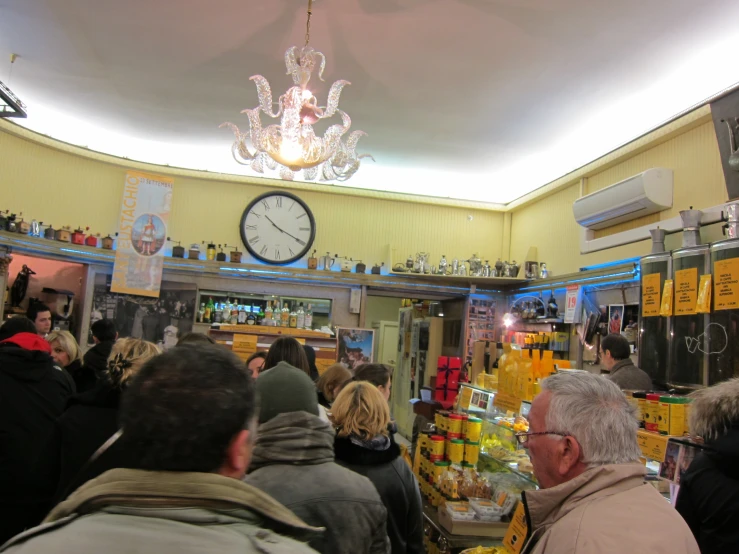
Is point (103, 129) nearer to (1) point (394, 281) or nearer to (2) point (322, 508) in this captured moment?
(1) point (394, 281)

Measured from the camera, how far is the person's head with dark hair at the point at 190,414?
87 cm

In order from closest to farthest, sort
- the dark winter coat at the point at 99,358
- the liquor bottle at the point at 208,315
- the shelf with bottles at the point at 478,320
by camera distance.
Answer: the dark winter coat at the point at 99,358
the liquor bottle at the point at 208,315
the shelf with bottles at the point at 478,320

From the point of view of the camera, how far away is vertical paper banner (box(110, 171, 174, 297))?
741 centimetres

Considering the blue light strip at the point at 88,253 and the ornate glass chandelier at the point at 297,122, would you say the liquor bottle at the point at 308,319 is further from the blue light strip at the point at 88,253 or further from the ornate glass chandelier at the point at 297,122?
the ornate glass chandelier at the point at 297,122

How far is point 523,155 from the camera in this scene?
22.9 feet

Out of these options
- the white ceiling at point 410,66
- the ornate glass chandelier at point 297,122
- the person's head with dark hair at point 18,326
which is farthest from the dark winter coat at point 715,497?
the person's head with dark hair at point 18,326

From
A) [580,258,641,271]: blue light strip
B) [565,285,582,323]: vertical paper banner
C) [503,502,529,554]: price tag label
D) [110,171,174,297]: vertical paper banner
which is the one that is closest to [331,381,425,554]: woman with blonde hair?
[503,502,529,554]: price tag label

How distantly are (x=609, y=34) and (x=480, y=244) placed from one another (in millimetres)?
4817

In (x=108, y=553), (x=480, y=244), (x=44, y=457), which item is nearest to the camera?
(x=108, y=553)

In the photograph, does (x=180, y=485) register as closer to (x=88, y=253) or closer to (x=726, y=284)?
(x=726, y=284)

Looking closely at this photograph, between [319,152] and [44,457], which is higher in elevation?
[319,152]

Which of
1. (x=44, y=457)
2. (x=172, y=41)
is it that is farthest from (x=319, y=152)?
(x=44, y=457)

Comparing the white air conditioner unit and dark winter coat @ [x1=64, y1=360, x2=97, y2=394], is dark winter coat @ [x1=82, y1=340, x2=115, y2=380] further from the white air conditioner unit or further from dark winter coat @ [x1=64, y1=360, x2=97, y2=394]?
the white air conditioner unit

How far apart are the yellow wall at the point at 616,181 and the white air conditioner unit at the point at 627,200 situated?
0.28 ft
